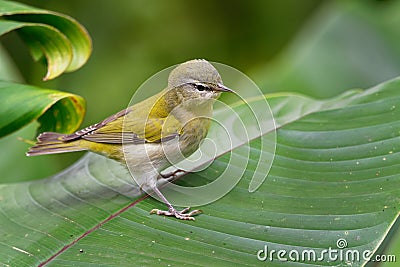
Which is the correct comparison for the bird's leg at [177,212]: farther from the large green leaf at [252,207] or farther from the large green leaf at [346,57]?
the large green leaf at [346,57]

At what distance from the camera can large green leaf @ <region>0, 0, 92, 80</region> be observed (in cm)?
254

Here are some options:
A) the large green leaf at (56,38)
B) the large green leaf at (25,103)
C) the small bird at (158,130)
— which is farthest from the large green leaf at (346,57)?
the large green leaf at (25,103)

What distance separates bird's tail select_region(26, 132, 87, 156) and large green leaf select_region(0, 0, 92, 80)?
253 millimetres

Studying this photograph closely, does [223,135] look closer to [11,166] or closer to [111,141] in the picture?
[111,141]

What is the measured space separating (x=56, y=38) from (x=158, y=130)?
0.58 meters

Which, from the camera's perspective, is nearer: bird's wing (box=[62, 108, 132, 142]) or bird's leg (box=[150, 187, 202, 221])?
bird's leg (box=[150, 187, 202, 221])

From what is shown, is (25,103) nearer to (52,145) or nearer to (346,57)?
(52,145)

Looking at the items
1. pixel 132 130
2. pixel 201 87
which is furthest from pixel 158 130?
pixel 201 87

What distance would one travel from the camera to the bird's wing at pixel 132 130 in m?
2.50

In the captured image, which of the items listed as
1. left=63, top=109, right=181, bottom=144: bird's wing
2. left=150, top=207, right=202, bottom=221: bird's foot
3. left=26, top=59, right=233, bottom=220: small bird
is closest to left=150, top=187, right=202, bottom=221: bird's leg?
left=150, top=207, right=202, bottom=221: bird's foot

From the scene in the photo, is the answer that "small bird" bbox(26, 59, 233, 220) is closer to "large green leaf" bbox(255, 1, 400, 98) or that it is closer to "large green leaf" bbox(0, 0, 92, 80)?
"large green leaf" bbox(0, 0, 92, 80)

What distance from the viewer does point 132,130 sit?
2.57m

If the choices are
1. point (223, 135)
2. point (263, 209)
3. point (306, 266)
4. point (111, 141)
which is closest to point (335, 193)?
point (263, 209)

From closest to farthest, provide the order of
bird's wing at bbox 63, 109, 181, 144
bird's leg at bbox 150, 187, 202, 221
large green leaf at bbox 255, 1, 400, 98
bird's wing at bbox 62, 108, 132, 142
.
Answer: bird's leg at bbox 150, 187, 202, 221, bird's wing at bbox 63, 109, 181, 144, bird's wing at bbox 62, 108, 132, 142, large green leaf at bbox 255, 1, 400, 98
